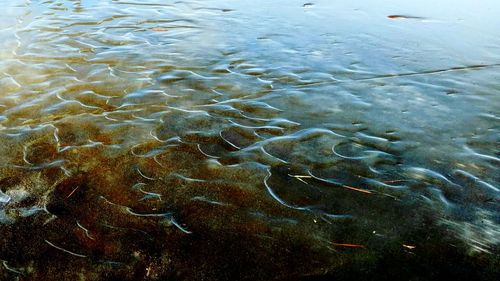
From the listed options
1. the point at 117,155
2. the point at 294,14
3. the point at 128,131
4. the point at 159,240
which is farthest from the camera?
the point at 294,14

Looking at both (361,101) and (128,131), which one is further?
(361,101)

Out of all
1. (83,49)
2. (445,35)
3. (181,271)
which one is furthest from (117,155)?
(445,35)

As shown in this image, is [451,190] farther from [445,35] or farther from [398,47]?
[445,35]

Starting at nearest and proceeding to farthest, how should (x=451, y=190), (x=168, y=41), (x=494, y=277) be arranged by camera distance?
(x=494, y=277), (x=451, y=190), (x=168, y=41)

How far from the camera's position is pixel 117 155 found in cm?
279

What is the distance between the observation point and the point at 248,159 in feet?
9.12

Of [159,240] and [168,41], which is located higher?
[168,41]

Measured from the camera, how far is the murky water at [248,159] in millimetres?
1945

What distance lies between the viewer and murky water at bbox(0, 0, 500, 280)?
6.38ft

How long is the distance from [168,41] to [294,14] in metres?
2.88

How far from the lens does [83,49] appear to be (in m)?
5.38

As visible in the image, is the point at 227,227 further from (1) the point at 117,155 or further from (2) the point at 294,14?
(2) the point at 294,14

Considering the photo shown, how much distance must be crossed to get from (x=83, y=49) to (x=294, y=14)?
13.4 ft

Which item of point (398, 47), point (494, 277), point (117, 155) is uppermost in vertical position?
point (398, 47)
